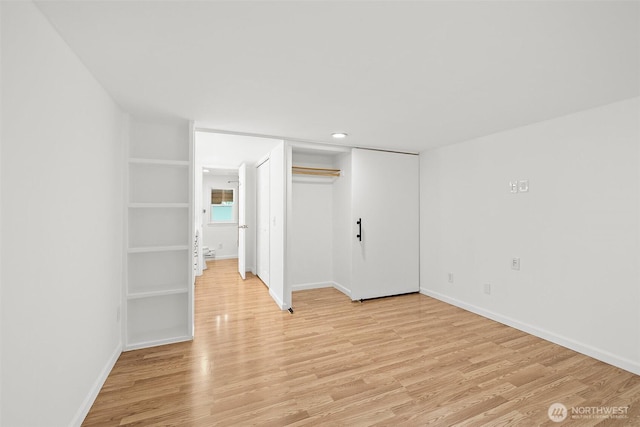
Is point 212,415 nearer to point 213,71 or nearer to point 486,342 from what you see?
point 213,71

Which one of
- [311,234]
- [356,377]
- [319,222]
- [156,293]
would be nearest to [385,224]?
[319,222]

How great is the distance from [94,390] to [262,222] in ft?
11.3

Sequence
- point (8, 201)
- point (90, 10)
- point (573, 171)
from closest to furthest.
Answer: point (8, 201) < point (90, 10) < point (573, 171)

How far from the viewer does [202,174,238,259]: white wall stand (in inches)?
310

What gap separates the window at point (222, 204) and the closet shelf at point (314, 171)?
14.2 ft

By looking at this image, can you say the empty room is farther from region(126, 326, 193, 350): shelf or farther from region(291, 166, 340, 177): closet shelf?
region(291, 166, 340, 177): closet shelf

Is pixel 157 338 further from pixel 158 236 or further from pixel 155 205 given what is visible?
pixel 155 205

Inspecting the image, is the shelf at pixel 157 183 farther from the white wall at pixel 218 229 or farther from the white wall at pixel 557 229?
the white wall at pixel 218 229

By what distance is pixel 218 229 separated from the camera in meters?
8.00

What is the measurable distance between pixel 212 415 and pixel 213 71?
88.4 inches

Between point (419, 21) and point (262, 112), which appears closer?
point (419, 21)

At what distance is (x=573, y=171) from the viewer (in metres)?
2.74

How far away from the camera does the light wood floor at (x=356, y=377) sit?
186 cm

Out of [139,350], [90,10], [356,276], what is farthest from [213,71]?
[356,276]
